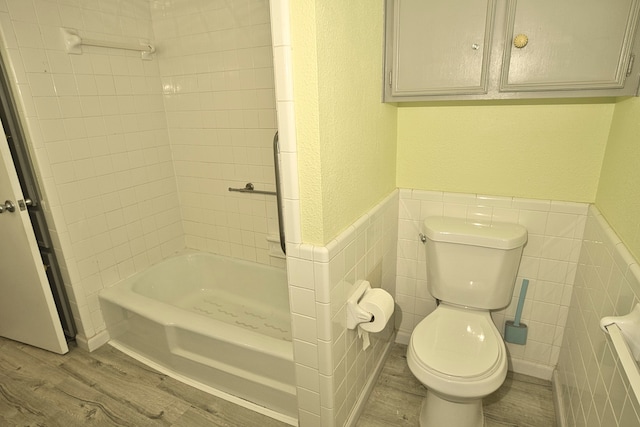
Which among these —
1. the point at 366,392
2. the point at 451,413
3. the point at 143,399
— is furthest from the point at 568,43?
the point at 143,399

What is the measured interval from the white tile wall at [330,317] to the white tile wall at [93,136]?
4.83 ft

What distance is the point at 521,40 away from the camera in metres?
1.35

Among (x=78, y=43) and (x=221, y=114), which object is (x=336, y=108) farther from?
(x=78, y=43)

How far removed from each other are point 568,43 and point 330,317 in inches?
52.4

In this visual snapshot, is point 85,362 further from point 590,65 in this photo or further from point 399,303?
point 590,65

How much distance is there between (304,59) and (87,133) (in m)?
1.60

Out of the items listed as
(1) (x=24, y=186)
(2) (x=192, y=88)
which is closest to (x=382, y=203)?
(2) (x=192, y=88)

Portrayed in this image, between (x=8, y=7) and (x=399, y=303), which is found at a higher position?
(x=8, y=7)

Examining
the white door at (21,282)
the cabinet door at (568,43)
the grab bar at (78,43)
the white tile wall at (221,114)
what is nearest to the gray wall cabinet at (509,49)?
the cabinet door at (568,43)

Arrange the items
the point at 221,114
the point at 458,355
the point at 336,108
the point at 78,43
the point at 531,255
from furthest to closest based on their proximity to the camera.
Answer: the point at 221,114, the point at 78,43, the point at 531,255, the point at 458,355, the point at 336,108

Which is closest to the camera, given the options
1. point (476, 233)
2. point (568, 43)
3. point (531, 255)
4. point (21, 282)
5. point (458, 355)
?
point (568, 43)

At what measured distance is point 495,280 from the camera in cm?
165

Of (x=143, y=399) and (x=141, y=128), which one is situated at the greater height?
(x=141, y=128)

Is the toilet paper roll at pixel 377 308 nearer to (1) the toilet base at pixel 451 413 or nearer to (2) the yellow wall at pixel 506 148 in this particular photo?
(1) the toilet base at pixel 451 413
